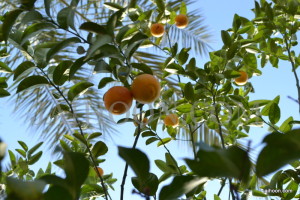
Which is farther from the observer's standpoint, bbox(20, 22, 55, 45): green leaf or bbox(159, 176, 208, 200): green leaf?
bbox(20, 22, 55, 45): green leaf

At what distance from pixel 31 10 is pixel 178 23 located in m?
1.17

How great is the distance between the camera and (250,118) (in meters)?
1.42

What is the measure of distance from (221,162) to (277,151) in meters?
0.06

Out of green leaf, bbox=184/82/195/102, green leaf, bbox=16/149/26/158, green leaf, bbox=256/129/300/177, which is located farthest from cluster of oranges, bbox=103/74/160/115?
green leaf, bbox=16/149/26/158

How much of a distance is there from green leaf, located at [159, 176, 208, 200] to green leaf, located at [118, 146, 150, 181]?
0.13ft

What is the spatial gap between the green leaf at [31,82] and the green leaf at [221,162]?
749 mm

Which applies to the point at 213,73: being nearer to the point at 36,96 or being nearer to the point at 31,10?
the point at 31,10

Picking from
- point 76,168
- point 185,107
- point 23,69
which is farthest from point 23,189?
point 185,107

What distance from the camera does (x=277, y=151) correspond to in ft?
1.09

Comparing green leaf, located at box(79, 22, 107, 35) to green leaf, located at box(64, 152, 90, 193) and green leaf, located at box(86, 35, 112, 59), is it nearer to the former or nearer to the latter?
green leaf, located at box(86, 35, 112, 59)

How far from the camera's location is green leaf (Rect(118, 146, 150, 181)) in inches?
16.4

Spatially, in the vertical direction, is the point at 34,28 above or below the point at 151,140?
above

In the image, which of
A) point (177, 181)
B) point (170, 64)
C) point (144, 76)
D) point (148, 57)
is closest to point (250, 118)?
point (170, 64)

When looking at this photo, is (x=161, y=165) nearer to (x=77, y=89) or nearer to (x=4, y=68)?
(x=77, y=89)
